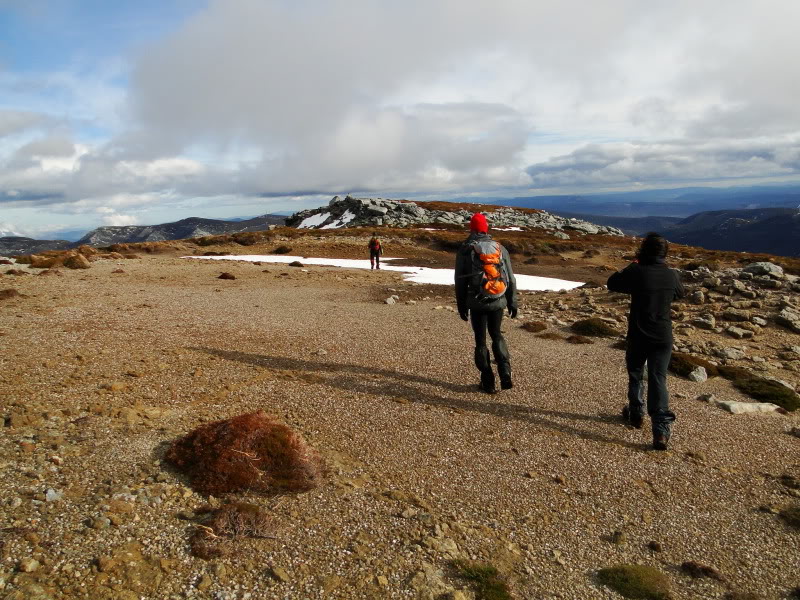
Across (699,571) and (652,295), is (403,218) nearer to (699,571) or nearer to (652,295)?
(652,295)

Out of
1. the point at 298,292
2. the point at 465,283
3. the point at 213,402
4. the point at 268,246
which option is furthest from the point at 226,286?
the point at 268,246

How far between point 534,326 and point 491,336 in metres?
7.23

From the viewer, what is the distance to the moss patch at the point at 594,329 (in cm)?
1461

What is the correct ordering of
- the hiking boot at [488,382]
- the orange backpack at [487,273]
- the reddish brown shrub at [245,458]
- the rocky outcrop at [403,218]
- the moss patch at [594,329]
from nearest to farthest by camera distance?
the reddish brown shrub at [245,458] < the orange backpack at [487,273] < the hiking boot at [488,382] < the moss patch at [594,329] < the rocky outcrop at [403,218]

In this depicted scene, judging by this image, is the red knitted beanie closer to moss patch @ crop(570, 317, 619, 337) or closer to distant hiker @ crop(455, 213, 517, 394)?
distant hiker @ crop(455, 213, 517, 394)

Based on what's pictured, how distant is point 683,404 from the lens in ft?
30.6

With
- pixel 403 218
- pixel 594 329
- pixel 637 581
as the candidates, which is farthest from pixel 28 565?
pixel 403 218

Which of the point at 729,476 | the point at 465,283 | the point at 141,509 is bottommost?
the point at 729,476

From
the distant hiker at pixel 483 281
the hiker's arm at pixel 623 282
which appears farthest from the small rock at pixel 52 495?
the hiker's arm at pixel 623 282

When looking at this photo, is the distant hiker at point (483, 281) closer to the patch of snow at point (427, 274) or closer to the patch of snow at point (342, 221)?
the patch of snow at point (427, 274)

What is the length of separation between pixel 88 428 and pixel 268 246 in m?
43.2

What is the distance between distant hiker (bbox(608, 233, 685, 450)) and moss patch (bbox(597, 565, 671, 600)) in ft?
9.79

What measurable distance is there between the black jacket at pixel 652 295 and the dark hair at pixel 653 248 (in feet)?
0.32

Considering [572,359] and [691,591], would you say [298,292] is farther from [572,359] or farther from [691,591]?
[691,591]
